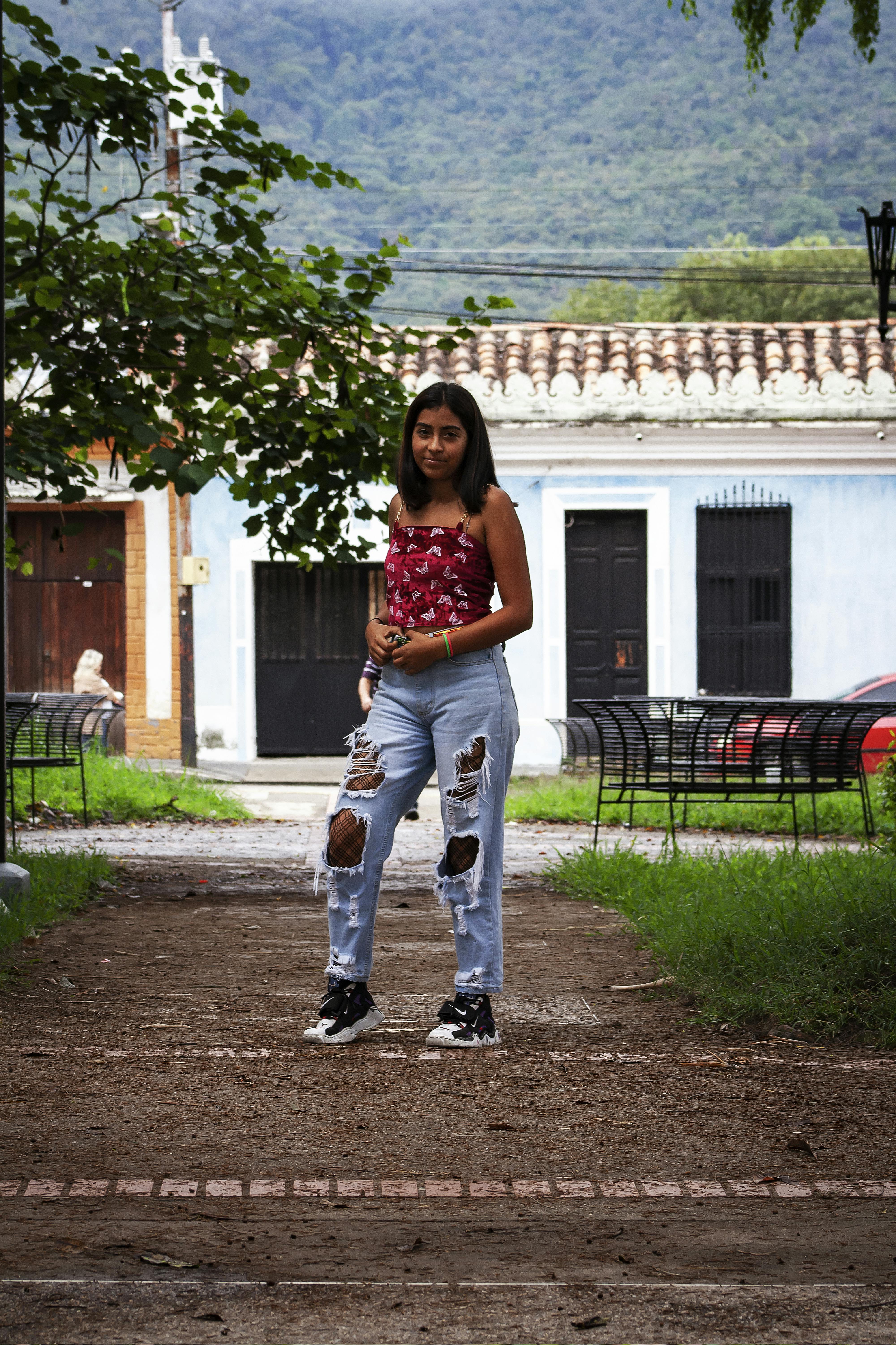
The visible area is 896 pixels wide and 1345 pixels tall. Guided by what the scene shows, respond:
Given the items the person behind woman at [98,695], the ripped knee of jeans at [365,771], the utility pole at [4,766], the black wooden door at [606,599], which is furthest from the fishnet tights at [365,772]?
the black wooden door at [606,599]

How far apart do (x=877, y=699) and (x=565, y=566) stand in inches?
180

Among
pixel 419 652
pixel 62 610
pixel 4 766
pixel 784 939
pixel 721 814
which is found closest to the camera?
pixel 419 652

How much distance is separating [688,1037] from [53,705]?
725 cm

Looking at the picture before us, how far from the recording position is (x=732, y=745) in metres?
8.65

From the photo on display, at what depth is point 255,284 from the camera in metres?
6.93

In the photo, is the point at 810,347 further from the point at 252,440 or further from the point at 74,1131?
the point at 74,1131

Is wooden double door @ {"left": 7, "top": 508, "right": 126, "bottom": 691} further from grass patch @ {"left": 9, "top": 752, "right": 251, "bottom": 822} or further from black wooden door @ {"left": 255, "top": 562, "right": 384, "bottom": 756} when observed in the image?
grass patch @ {"left": 9, "top": 752, "right": 251, "bottom": 822}

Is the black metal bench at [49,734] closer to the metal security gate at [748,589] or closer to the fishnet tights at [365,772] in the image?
the fishnet tights at [365,772]

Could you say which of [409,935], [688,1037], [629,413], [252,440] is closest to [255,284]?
[252,440]

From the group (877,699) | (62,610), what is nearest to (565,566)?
(877,699)

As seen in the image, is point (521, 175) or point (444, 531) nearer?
point (444, 531)

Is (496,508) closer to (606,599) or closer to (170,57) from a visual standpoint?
(606,599)

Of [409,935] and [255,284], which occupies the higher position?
[255,284]

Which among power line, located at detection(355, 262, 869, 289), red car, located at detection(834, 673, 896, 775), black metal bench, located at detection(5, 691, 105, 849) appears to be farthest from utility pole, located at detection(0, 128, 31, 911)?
red car, located at detection(834, 673, 896, 775)
